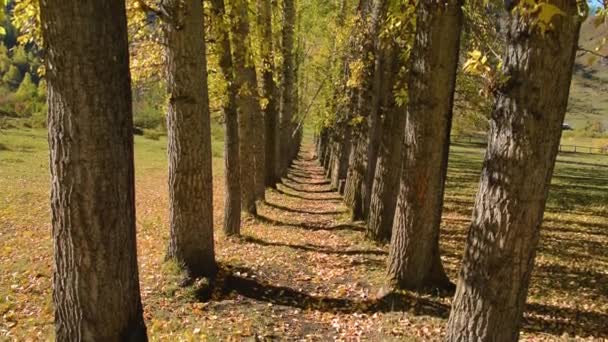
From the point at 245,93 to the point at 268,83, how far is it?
23.6 feet

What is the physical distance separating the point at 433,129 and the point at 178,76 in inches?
143

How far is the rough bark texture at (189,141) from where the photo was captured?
23.7 feet

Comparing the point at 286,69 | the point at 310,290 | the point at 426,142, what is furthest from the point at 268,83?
the point at 426,142

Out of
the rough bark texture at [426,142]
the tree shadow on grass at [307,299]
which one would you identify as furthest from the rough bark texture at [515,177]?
the rough bark texture at [426,142]

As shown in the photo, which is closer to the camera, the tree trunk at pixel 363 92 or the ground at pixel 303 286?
the ground at pixel 303 286

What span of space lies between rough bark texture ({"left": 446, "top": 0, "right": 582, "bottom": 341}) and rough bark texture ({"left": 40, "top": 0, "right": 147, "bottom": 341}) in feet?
9.27

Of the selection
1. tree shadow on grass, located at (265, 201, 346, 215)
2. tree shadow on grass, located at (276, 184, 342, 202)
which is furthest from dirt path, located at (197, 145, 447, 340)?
tree shadow on grass, located at (276, 184, 342, 202)

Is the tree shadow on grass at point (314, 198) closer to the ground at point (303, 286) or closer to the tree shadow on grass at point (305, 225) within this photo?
the ground at point (303, 286)

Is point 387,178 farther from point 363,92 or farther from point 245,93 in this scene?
point 363,92

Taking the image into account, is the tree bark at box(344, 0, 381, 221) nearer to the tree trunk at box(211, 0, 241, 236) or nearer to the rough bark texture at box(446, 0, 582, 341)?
the tree trunk at box(211, 0, 241, 236)

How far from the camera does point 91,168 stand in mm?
3682

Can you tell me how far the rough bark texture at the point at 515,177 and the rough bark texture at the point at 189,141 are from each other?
177 inches

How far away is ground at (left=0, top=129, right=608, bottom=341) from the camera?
21.1 ft

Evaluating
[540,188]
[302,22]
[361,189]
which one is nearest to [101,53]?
[540,188]
